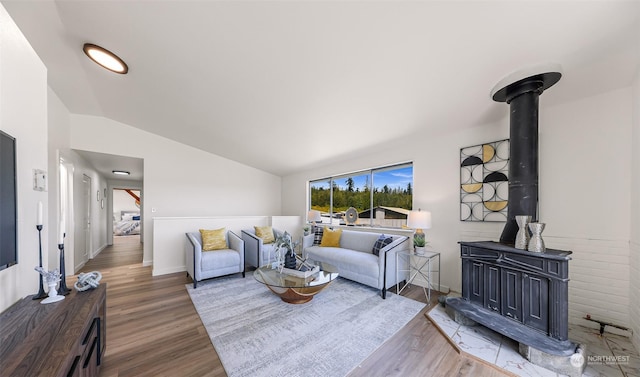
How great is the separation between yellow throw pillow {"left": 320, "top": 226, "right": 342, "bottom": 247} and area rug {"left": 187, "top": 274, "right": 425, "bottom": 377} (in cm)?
100

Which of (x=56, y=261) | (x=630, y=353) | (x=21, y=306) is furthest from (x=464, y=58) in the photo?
(x=56, y=261)

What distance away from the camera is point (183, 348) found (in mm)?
2033

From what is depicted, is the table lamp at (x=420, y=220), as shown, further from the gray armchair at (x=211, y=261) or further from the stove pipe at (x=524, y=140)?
the gray armchair at (x=211, y=261)

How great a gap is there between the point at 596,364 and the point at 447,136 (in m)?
2.73

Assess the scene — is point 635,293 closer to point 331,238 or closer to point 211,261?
point 331,238

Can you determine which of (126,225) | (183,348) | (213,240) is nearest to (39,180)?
(183,348)

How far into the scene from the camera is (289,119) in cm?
332

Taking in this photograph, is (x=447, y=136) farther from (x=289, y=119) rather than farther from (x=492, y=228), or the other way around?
(x=289, y=119)

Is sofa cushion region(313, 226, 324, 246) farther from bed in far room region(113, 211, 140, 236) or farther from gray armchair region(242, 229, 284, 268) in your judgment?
bed in far room region(113, 211, 140, 236)

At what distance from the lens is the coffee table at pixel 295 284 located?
2.68 metres

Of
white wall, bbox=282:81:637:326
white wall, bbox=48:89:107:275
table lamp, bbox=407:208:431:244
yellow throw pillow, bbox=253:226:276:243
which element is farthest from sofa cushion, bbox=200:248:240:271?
white wall, bbox=282:81:637:326

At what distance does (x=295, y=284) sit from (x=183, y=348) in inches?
46.6

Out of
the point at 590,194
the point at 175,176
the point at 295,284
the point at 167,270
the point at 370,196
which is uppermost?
the point at 175,176

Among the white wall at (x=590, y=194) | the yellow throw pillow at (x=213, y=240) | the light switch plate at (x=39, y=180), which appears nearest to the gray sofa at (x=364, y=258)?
the white wall at (x=590, y=194)
